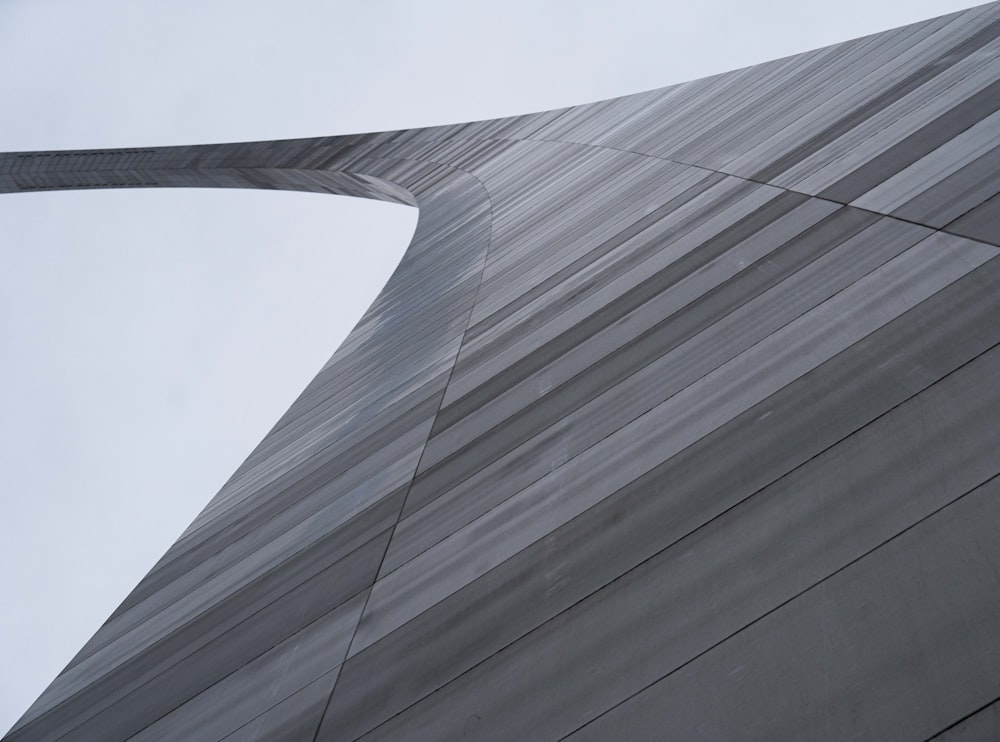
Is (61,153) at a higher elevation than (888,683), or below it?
higher

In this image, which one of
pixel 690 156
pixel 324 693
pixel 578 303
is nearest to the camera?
pixel 324 693

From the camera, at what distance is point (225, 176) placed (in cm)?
4650

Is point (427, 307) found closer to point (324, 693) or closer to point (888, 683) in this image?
point (324, 693)

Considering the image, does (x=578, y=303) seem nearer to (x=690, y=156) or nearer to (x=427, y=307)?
(x=690, y=156)

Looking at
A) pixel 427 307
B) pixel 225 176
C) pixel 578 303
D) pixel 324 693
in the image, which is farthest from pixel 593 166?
pixel 225 176

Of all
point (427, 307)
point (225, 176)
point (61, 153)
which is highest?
point (61, 153)

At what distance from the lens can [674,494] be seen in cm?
489

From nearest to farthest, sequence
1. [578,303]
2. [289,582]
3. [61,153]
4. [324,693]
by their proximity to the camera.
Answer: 1. [324,693]
2. [289,582]
3. [578,303]
4. [61,153]

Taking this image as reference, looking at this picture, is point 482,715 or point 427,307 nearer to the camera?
point 482,715

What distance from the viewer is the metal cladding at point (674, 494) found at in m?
3.56

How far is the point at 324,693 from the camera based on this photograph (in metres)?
5.37

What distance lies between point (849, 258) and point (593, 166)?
9624 millimetres

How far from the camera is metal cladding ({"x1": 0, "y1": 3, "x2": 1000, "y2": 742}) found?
140 inches

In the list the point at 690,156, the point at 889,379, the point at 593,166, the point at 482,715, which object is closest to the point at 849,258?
the point at 889,379
